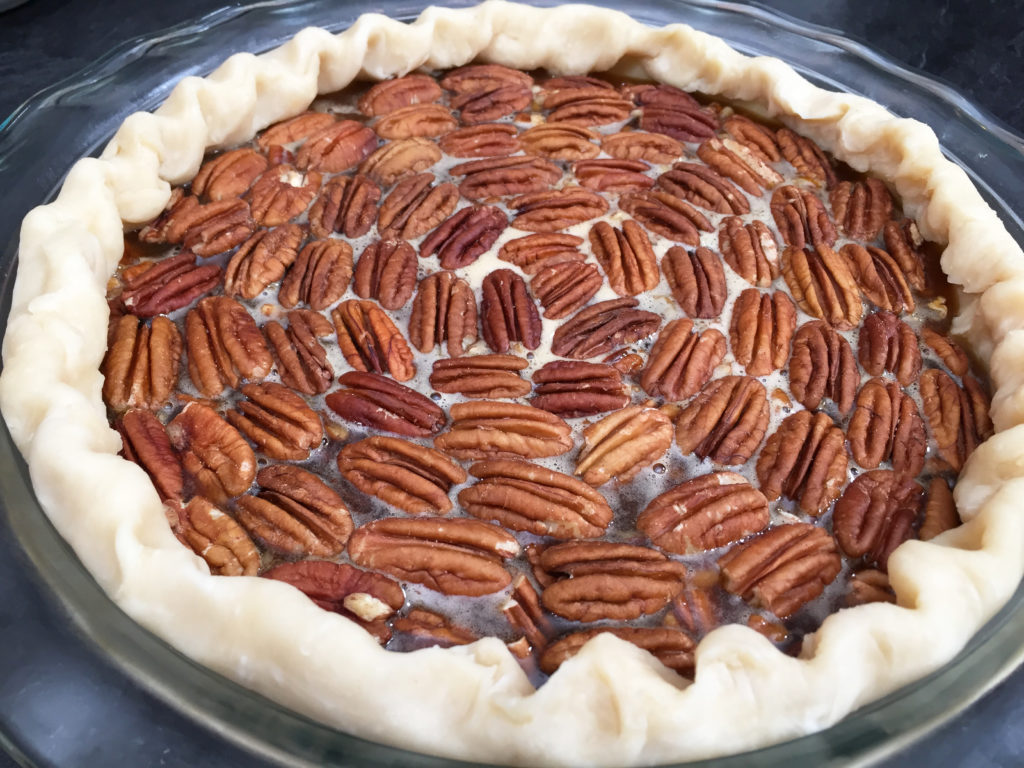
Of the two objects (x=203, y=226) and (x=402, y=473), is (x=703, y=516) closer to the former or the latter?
(x=402, y=473)

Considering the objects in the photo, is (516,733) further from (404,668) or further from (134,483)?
(134,483)

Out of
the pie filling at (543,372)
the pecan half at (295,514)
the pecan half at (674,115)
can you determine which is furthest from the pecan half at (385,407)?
the pecan half at (674,115)

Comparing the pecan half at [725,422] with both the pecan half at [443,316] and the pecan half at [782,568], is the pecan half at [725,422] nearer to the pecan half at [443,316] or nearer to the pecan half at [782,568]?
the pecan half at [782,568]

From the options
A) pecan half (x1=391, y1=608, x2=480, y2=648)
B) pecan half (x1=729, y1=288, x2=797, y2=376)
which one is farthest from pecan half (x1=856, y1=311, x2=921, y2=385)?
pecan half (x1=391, y1=608, x2=480, y2=648)

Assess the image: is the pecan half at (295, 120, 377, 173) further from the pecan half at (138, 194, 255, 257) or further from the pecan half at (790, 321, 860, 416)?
the pecan half at (790, 321, 860, 416)

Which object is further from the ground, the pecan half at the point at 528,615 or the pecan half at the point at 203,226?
the pecan half at the point at 203,226

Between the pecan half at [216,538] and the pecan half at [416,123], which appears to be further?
the pecan half at [416,123]
